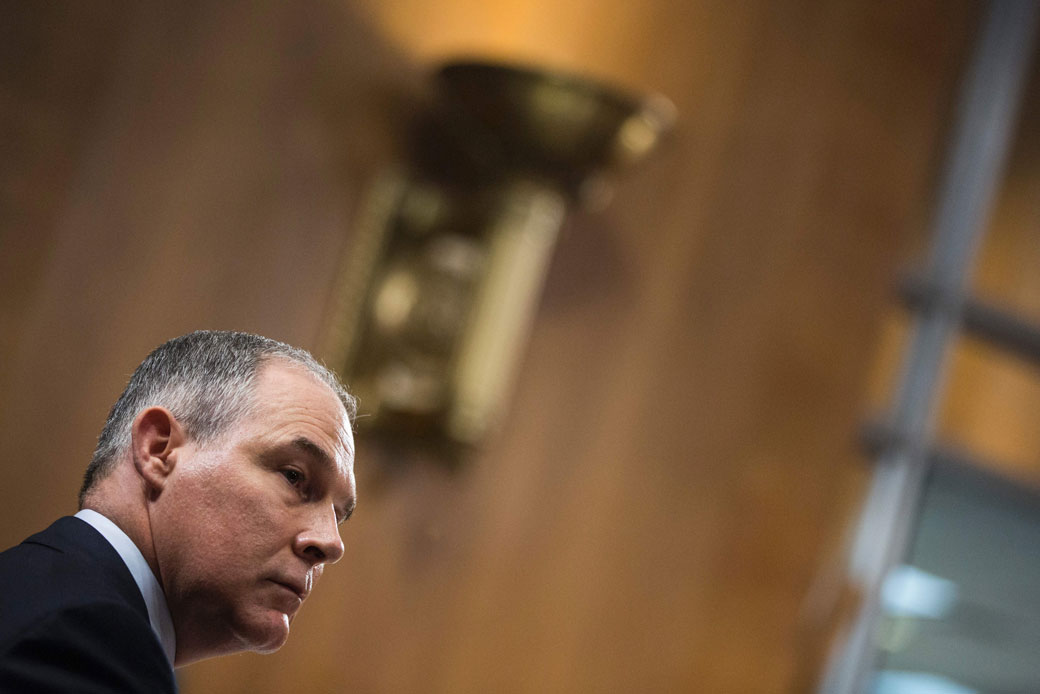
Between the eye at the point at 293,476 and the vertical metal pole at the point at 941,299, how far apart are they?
14.4 ft

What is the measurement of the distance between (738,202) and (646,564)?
1324mm

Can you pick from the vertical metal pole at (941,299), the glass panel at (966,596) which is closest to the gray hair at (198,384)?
the vertical metal pole at (941,299)

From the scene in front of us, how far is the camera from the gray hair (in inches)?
47.1

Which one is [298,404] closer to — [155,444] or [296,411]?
[296,411]

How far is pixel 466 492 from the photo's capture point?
383 centimetres

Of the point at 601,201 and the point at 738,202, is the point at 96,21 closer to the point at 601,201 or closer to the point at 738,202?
A: the point at 601,201

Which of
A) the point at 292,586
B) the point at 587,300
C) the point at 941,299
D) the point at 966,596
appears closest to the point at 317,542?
the point at 292,586

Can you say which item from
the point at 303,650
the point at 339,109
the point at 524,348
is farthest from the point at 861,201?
the point at 303,650

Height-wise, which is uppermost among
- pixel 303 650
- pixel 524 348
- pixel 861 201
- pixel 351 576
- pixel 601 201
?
pixel 861 201

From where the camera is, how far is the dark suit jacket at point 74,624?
971mm

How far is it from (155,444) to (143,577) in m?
0.12

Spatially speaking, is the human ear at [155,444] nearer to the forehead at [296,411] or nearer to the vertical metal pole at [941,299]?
the forehead at [296,411]

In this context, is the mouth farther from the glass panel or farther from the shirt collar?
the glass panel

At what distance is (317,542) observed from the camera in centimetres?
119
